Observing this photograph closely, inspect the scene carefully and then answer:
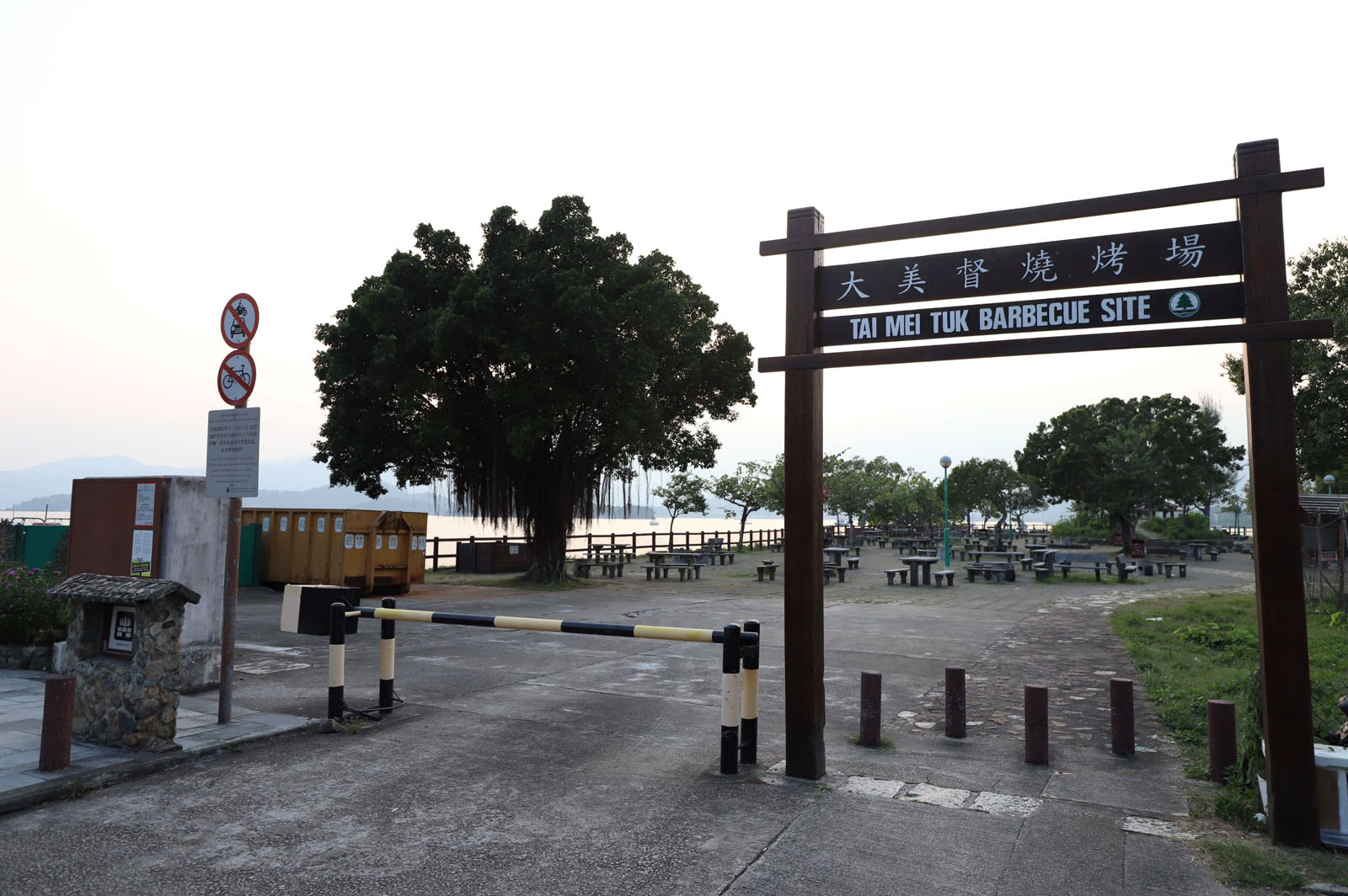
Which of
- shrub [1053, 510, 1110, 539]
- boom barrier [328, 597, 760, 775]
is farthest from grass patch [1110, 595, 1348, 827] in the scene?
shrub [1053, 510, 1110, 539]

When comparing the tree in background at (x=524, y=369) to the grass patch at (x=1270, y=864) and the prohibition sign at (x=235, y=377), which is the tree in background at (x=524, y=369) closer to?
the prohibition sign at (x=235, y=377)

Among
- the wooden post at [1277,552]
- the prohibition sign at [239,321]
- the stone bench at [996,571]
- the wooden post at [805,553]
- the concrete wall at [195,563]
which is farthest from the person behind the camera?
the stone bench at [996,571]

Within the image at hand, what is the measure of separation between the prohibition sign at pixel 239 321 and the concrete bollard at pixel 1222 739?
25.8ft

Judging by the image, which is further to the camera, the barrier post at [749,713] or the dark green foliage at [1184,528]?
the dark green foliage at [1184,528]

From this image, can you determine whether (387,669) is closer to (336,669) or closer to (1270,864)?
(336,669)

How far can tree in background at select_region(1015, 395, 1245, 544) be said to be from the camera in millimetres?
42656

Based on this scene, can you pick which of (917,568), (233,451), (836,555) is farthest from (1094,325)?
(836,555)

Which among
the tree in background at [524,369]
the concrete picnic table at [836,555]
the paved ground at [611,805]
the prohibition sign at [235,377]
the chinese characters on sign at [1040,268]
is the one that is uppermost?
the tree in background at [524,369]

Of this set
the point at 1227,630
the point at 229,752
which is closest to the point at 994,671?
the point at 1227,630

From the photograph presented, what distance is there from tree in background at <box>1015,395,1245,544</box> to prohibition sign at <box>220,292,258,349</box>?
44190 millimetres

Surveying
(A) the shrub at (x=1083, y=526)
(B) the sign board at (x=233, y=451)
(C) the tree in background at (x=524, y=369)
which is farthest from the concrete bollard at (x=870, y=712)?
(A) the shrub at (x=1083, y=526)

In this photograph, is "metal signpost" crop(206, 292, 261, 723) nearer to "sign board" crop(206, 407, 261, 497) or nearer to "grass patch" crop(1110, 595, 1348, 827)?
"sign board" crop(206, 407, 261, 497)

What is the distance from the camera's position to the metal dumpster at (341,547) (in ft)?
57.2

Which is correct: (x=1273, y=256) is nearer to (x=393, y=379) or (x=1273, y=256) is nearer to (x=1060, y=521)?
(x=393, y=379)
